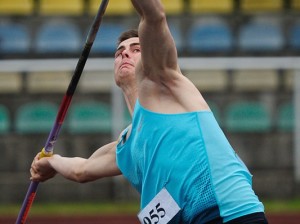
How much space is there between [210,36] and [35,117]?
238 centimetres

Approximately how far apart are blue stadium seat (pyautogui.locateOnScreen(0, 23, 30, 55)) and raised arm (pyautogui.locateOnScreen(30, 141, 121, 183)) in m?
7.23

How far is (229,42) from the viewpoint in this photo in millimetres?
13109

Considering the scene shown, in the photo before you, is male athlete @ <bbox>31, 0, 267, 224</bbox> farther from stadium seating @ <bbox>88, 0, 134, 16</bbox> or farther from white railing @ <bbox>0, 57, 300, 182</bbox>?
stadium seating @ <bbox>88, 0, 134, 16</bbox>

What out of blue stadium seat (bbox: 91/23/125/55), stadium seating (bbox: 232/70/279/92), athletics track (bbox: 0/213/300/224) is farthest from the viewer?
blue stadium seat (bbox: 91/23/125/55)

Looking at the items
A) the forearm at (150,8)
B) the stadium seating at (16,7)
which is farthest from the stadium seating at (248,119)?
the forearm at (150,8)

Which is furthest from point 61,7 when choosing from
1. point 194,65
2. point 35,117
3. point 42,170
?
point 42,170

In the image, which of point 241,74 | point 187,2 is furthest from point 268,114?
point 187,2

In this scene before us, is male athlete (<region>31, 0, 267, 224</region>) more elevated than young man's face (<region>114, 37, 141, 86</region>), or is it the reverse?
young man's face (<region>114, 37, 141, 86</region>)

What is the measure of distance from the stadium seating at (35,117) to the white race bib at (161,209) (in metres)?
7.55

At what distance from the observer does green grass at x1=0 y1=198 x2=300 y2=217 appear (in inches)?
456

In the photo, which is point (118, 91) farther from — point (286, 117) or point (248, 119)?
point (286, 117)

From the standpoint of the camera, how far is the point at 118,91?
12.5 meters

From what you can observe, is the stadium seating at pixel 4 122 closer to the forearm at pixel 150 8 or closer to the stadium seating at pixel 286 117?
the stadium seating at pixel 286 117

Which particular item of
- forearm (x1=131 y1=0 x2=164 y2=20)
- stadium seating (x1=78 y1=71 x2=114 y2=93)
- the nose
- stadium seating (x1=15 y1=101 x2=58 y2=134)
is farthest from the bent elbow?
stadium seating (x1=78 y1=71 x2=114 y2=93)
